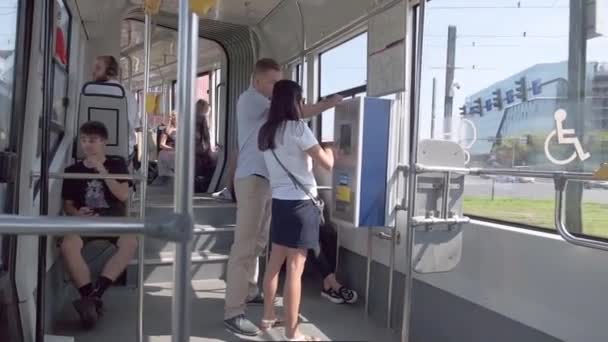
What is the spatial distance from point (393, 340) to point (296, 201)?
45.5 inches

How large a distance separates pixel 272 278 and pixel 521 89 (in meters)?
1.64

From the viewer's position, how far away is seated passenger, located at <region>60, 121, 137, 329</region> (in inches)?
124

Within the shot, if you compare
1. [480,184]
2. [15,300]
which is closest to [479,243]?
[480,184]

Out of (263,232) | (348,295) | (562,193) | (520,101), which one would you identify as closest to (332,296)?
(348,295)

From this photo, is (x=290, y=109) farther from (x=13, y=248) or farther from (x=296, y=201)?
(x=13, y=248)

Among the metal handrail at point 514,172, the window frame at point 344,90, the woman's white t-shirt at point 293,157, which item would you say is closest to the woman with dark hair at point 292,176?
the woman's white t-shirt at point 293,157

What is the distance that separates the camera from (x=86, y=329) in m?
3.15

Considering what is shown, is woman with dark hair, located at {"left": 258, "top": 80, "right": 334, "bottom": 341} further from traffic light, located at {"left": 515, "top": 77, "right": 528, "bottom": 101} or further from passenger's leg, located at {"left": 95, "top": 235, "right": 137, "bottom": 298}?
passenger's leg, located at {"left": 95, "top": 235, "right": 137, "bottom": 298}

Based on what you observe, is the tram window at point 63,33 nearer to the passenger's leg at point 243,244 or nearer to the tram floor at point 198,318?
the passenger's leg at point 243,244

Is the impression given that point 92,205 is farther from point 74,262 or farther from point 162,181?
point 162,181

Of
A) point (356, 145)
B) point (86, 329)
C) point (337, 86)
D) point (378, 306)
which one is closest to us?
point (356, 145)

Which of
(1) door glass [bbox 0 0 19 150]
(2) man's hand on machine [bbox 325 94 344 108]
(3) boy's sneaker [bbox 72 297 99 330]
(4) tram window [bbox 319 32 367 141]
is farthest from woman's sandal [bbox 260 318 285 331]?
(1) door glass [bbox 0 0 19 150]

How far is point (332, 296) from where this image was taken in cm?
390

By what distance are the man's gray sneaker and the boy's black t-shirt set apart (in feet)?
3.51
